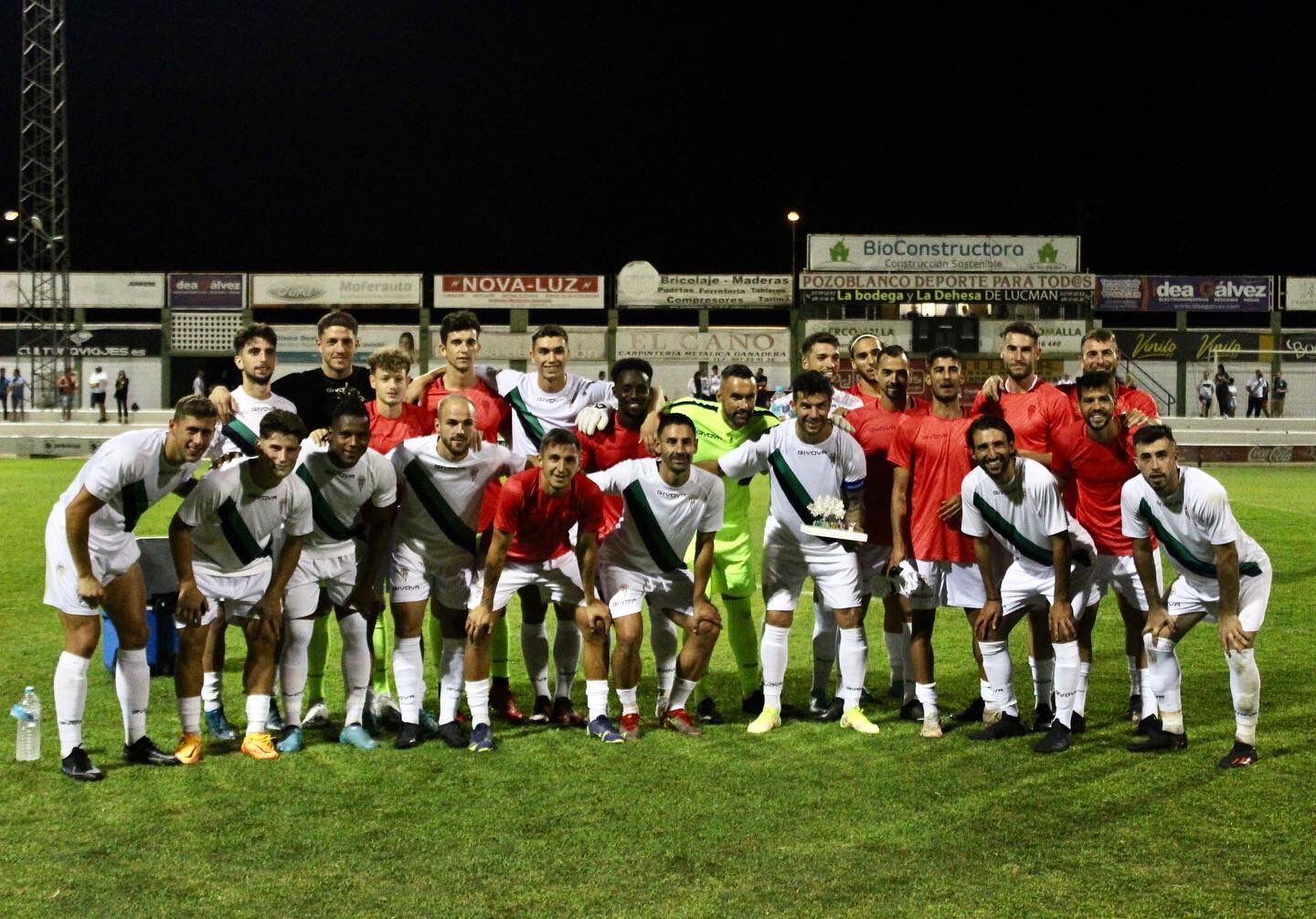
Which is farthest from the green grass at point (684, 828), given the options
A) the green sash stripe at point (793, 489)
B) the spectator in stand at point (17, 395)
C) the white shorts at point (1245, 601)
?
the spectator in stand at point (17, 395)

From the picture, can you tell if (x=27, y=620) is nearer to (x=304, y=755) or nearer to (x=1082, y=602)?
(x=304, y=755)

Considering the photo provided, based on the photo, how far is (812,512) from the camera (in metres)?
7.52

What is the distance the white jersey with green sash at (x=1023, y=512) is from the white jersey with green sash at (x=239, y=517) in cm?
344

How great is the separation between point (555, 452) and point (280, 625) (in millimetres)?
1665

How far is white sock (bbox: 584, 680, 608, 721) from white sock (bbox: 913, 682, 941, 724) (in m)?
1.71

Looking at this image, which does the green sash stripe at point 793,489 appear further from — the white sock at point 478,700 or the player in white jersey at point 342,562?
the player in white jersey at point 342,562

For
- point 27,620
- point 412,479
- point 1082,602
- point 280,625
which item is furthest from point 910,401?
point 27,620

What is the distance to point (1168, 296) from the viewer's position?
154ft

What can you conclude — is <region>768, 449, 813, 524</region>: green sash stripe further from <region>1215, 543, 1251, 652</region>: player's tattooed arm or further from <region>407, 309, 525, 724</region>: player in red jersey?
<region>1215, 543, 1251, 652</region>: player's tattooed arm

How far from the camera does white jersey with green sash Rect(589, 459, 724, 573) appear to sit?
7.39 m

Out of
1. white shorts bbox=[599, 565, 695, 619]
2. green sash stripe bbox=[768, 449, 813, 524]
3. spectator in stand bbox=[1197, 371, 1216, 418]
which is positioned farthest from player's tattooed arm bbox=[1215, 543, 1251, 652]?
spectator in stand bbox=[1197, 371, 1216, 418]

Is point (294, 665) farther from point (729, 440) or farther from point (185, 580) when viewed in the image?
point (729, 440)

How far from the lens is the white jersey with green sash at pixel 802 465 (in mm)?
7535

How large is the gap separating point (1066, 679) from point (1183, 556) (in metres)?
0.89
